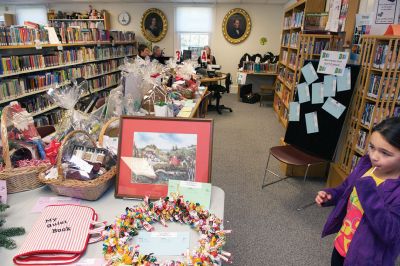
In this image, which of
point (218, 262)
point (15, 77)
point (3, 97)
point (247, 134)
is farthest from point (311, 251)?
point (15, 77)

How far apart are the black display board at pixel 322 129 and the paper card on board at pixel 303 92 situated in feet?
0.13

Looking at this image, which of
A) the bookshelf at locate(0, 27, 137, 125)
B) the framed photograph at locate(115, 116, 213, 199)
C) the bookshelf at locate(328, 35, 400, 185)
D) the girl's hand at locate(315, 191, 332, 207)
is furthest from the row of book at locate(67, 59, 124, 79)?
the girl's hand at locate(315, 191, 332, 207)

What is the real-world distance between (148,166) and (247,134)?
12.2 feet

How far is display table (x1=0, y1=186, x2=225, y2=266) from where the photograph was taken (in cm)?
93

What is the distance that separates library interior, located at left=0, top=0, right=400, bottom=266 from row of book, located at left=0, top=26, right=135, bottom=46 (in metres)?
0.02

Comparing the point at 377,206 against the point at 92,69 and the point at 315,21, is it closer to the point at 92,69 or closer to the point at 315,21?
the point at 315,21

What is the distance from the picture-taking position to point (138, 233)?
991mm

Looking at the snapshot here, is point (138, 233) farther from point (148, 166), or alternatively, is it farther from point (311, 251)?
point (311, 251)

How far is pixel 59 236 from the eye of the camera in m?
0.94

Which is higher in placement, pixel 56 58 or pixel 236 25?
pixel 236 25

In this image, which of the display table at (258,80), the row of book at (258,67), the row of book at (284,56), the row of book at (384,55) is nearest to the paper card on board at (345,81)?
the row of book at (384,55)

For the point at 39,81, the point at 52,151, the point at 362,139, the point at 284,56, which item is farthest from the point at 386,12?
the point at 39,81

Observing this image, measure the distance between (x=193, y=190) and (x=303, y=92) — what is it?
218 cm

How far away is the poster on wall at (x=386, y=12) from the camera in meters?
2.36
